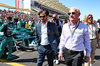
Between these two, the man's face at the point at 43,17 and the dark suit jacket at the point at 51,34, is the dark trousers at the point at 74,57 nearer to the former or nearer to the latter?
the dark suit jacket at the point at 51,34

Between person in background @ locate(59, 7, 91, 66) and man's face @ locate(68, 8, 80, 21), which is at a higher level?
man's face @ locate(68, 8, 80, 21)

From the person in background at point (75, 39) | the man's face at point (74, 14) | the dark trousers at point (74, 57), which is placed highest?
the man's face at point (74, 14)

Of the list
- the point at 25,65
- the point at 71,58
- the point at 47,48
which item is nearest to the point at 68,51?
the point at 71,58

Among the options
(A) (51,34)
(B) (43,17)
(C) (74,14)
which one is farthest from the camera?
(A) (51,34)

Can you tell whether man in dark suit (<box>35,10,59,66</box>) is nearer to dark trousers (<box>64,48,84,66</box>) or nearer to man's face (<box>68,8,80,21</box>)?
dark trousers (<box>64,48,84,66</box>)

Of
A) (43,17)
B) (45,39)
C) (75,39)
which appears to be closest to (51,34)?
(45,39)

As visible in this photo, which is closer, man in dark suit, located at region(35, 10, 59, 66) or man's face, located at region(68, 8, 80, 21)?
man's face, located at region(68, 8, 80, 21)

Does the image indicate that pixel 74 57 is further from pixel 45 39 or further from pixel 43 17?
pixel 43 17

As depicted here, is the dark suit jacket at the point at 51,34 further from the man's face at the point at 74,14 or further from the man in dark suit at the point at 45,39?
the man's face at the point at 74,14

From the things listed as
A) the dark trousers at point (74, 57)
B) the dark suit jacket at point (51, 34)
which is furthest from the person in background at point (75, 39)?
the dark suit jacket at point (51, 34)

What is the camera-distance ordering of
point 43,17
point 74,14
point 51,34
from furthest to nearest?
point 51,34 < point 43,17 < point 74,14

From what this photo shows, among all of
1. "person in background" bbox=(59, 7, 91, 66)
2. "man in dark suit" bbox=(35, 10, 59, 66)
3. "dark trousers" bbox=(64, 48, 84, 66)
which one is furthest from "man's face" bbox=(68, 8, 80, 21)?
"man in dark suit" bbox=(35, 10, 59, 66)

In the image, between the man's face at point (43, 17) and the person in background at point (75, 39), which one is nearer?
the person in background at point (75, 39)

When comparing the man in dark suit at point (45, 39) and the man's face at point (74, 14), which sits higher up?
the man's face at point (74, 14)
